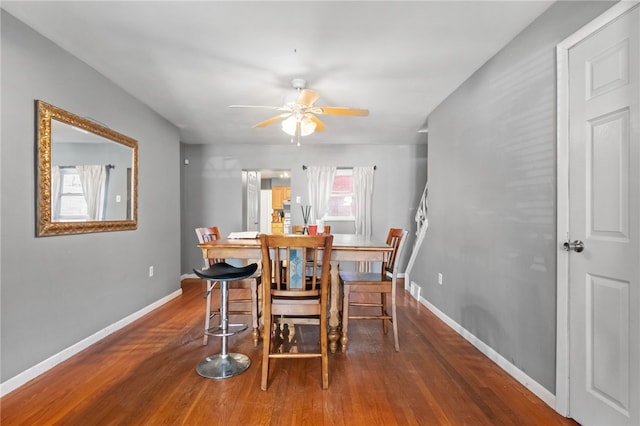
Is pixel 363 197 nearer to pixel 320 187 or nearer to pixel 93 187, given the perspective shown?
pixel 320 187

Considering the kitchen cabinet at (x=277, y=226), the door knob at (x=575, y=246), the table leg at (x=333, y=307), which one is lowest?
the table leg at (x=333, y=307)

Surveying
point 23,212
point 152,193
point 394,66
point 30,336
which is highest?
point 394,66

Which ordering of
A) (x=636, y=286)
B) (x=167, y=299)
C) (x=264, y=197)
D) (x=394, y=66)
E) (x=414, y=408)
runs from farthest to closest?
(x=264, y=197) < (x=167, y=299) < (x=394, y=66) < (x=414, y=408) < (x=636, y=286)

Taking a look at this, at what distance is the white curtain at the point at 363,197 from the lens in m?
5.40

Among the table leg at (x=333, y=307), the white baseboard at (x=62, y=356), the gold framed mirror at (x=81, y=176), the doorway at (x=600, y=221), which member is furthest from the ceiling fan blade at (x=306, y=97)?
the white baseboard at (x=62, y=356)

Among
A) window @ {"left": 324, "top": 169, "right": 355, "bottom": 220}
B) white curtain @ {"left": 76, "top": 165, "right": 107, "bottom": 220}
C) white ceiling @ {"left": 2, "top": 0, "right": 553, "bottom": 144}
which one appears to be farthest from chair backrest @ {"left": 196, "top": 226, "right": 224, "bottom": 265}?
window @ {"left": 324, "top": 169, "right": 355, "bottom": 220}

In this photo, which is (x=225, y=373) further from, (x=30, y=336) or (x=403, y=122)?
(x=403, y=122)

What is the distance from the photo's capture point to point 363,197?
17.8 feet

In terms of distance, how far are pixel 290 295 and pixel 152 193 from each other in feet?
8.45

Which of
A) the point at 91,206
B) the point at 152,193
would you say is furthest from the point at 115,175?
the point at 152,193

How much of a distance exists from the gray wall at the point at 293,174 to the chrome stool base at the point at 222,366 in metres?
3.38

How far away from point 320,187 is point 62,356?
3990mm

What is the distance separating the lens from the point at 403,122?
13.6 ft

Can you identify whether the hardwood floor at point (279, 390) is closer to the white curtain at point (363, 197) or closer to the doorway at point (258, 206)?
the white curtain at point (363, 197)
